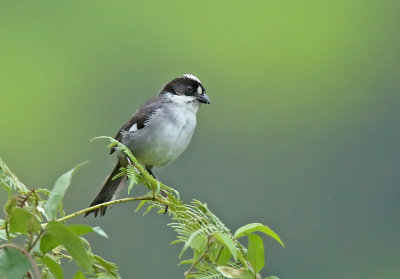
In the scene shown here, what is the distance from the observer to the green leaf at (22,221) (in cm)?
106

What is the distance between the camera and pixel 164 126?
368cm

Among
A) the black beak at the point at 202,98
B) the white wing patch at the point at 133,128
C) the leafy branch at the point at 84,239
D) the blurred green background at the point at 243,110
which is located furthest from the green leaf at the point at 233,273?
the blurred green background at the point at 243,110

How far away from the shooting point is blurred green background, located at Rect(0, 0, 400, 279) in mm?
17094

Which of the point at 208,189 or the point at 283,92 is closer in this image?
the point at 208,189

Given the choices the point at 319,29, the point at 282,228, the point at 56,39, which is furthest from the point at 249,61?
the point at 282,228

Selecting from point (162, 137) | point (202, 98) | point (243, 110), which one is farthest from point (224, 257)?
point (243, 110)

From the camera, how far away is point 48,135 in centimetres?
2255

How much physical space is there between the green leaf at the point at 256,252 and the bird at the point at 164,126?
7.57 ft

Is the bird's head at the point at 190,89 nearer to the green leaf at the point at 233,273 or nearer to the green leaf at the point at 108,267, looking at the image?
the green leaf at the point at 108,267

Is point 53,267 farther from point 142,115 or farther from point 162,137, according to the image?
point 142,115

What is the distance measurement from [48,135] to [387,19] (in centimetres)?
1239

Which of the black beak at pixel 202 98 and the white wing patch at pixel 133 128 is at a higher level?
the black beak at pixel 202 98

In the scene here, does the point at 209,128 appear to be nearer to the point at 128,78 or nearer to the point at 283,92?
the point at 128,78

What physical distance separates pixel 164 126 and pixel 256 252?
246 cm
